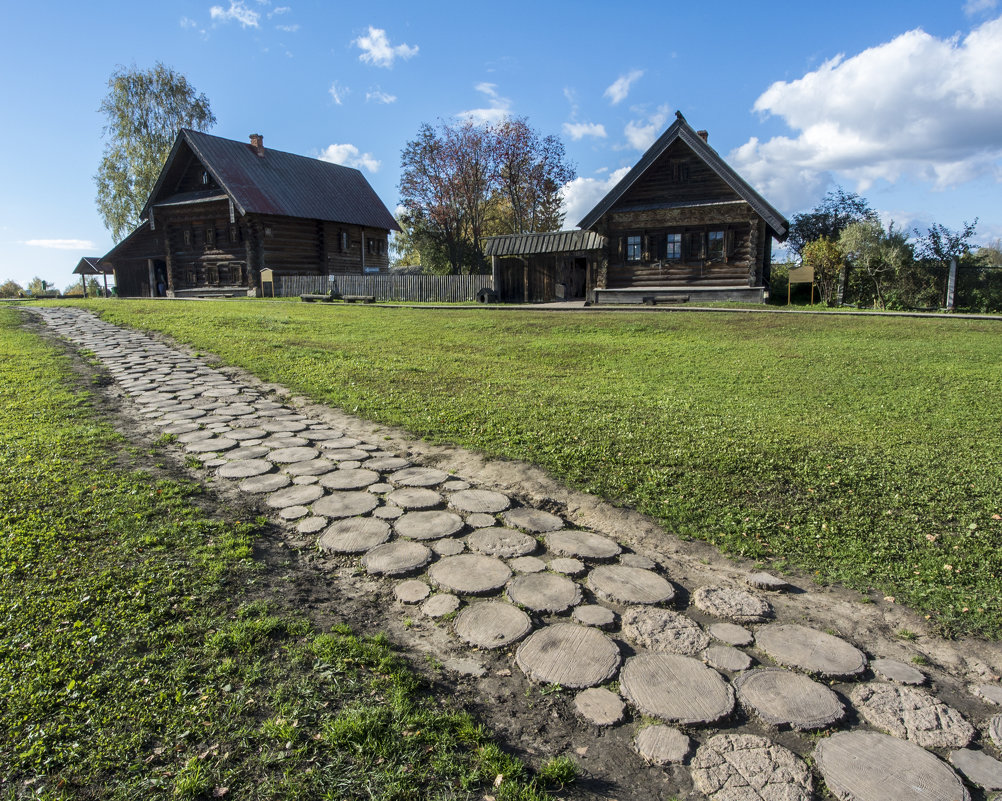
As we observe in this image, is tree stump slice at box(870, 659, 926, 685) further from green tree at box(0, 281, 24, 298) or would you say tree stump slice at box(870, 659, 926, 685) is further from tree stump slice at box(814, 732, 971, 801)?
green tree at box(0, 281, 24, 298)

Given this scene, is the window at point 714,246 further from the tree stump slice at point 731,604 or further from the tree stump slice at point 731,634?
the tree stump slice at point 731,634

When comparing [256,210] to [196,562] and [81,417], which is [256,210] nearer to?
[81,417]

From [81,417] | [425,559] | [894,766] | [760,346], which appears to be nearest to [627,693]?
[894,766]

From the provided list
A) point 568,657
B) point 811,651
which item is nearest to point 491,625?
point 568,657

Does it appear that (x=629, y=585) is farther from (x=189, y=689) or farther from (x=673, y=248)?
(x=673, y=248)

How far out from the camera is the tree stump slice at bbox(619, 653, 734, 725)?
7.21 feet

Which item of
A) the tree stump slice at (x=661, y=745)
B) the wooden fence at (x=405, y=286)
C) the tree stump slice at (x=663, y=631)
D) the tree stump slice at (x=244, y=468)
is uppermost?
the wooden fence at (x=405, y=286)

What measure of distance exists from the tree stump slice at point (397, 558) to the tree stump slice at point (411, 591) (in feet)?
0.32

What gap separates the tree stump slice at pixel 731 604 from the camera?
9.40 ft

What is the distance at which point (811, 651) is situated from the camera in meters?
2.60

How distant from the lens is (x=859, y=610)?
294 centimetres

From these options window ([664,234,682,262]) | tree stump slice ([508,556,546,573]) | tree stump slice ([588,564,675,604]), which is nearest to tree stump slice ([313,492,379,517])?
tree stump slice ([508,556,546,573])

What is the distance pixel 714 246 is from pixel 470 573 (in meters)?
22.3

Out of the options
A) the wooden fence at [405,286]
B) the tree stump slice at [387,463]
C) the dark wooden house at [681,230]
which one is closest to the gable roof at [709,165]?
the dark wooden house at [681,230]
